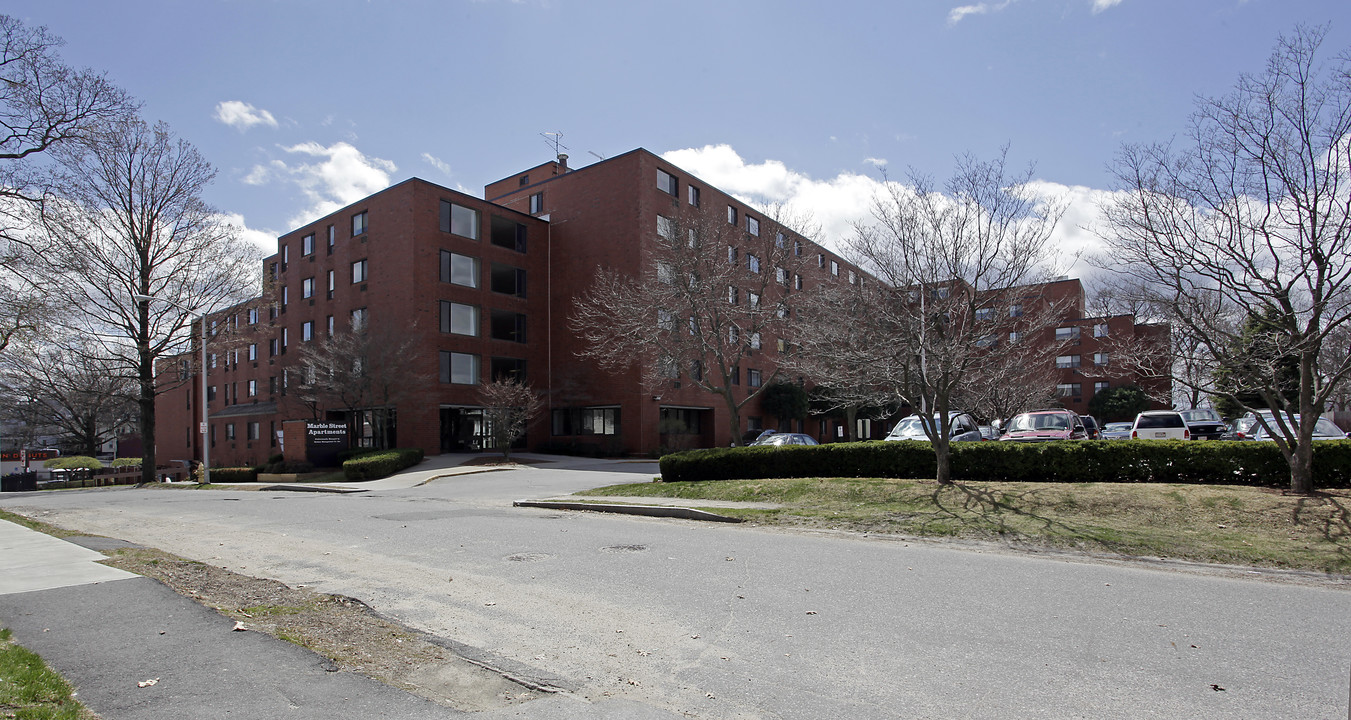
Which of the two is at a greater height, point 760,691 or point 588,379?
point 588,379

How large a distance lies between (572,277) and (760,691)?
38979 mm

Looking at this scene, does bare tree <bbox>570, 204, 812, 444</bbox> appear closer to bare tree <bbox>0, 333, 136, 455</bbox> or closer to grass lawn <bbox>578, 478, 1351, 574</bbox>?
grass lawn <bbox>578, 478, 1351, 574</bbox>

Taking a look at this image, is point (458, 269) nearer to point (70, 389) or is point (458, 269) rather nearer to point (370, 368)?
point (370, 368)

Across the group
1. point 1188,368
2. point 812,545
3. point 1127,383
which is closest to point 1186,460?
point 1188,368

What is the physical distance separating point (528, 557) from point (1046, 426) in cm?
1768

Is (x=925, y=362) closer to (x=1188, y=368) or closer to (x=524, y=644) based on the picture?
(x=1188, y=368)

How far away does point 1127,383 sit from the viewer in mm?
64625

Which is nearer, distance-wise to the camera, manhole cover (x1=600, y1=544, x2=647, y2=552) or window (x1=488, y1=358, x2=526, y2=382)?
manhole cover (x1=600, y1=544, x2=647, y2=552)

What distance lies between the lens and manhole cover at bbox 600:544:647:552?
9.59m

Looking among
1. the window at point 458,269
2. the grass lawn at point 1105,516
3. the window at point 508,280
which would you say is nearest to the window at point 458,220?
the window at point 458,269

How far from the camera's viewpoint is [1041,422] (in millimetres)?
22062

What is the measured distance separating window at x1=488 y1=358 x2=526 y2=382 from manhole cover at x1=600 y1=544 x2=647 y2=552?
31324 mm

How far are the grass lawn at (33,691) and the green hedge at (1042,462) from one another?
14592 mm

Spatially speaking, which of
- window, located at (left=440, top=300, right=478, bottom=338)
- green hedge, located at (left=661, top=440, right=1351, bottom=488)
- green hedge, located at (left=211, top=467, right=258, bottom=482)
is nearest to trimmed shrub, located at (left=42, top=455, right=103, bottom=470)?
green hedge, located at (left=211, top=467, right=258, bottom=482)
